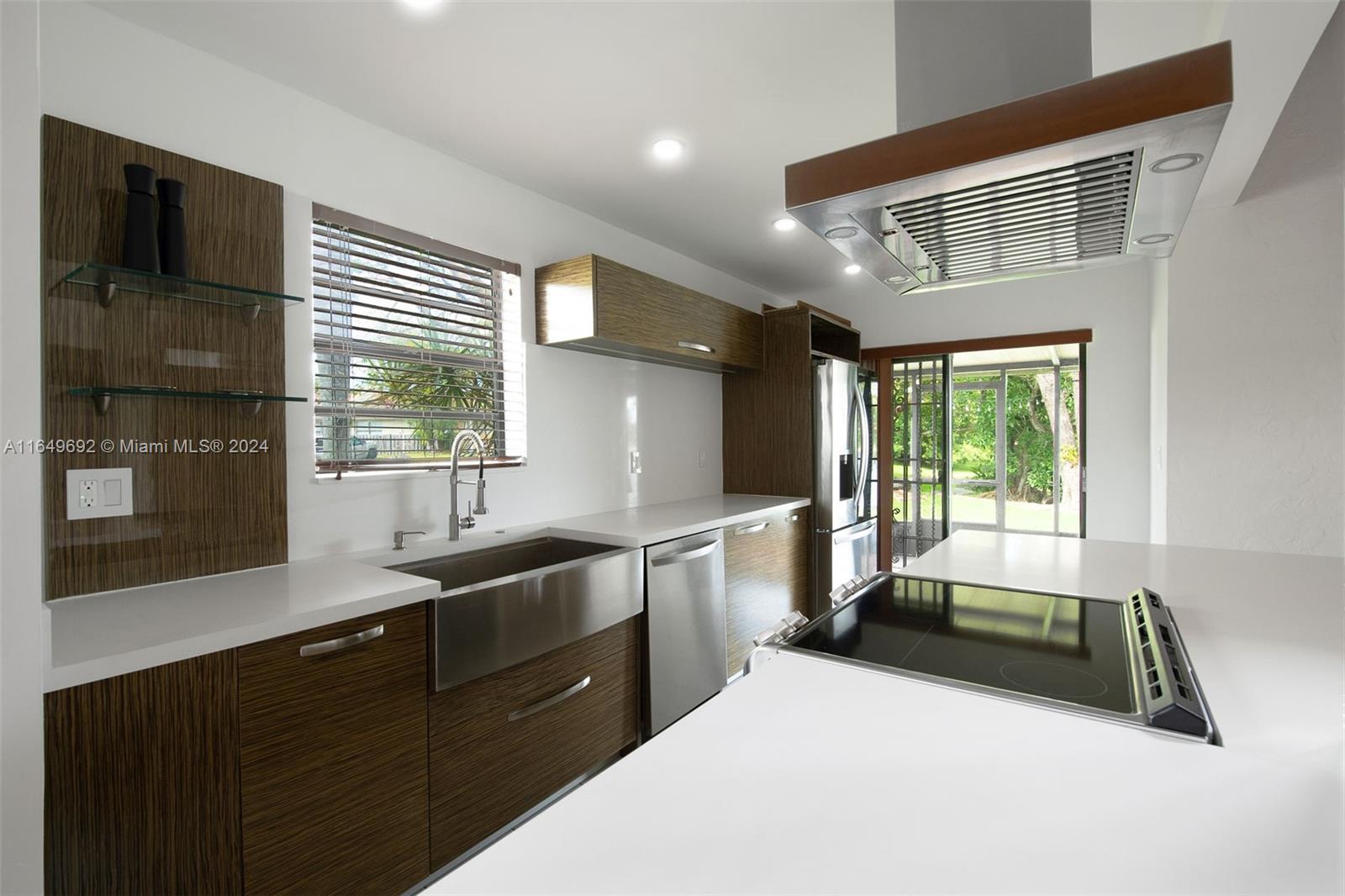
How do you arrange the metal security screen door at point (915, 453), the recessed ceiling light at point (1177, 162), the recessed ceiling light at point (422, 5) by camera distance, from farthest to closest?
the metal security screen door at point (915, 453) < the recessed ceiling light at point (422, 5) < the recessed ceiling light at point (1177, 162)

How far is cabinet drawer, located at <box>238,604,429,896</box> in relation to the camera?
1.33 metres

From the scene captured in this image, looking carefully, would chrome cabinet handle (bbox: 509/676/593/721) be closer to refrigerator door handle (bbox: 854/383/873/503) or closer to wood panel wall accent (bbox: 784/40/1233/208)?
wood panel wall accent (bbox: 784/40/1233/208)

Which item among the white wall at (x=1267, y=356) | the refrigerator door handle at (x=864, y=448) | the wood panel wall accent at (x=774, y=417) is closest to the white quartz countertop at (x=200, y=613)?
the wood panel wall accent at (x=774, y=417)

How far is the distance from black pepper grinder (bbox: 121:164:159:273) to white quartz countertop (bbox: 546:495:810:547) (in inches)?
61.2

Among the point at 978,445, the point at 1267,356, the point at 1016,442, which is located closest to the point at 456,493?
the point at 1267,356

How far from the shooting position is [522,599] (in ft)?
6.09

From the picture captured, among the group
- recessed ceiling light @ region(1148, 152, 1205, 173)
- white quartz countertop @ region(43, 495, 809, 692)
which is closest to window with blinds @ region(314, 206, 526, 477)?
white quartz countertop @ region(43, 495, 809, 692)

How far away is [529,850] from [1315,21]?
232cm

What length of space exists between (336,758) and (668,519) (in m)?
1.69

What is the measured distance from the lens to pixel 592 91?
1973mm

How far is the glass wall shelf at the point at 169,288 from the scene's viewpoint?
1.46 metres

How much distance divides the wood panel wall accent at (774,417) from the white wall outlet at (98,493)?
10.2 ft

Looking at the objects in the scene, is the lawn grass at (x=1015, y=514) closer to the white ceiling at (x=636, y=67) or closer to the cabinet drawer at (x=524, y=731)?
the white ceiling at (x=636, y=67)

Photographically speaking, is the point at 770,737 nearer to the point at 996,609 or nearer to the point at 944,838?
the point at 944,838
